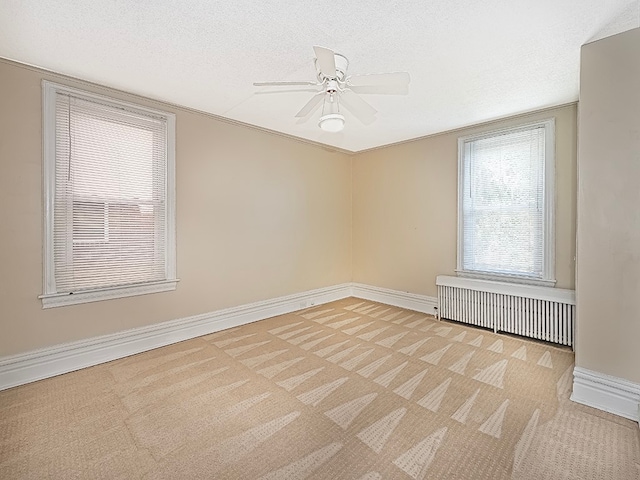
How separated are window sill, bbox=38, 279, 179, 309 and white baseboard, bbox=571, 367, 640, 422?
3.77 metres

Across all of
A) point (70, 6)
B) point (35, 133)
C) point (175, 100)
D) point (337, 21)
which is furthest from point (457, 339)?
point (35, 133)

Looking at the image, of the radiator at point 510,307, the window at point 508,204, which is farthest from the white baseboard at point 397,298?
the window at point 508,204

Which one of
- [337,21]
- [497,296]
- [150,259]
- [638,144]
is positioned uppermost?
[337,21]

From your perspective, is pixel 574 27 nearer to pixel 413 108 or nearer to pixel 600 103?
pixel 600 103

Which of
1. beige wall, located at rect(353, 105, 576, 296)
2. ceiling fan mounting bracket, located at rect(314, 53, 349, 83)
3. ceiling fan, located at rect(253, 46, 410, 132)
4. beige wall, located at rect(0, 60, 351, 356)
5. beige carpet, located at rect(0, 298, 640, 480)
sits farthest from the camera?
beige wall, located at rect(353, 105, 576, 296)

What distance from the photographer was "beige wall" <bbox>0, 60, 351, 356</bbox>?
2.48m

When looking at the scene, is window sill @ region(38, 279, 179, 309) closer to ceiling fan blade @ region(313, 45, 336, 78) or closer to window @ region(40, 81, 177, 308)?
window @ region(40, 81, 177, 308)

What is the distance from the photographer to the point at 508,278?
3.77 meters

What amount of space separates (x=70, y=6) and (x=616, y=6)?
3304 mm

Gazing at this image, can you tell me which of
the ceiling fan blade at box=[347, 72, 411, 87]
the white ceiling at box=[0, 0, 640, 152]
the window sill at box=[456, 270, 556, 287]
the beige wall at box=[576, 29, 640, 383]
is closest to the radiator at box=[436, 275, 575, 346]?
the window sill at box=[456, 270, 556, 287]

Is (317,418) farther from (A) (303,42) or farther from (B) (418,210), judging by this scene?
(B) (418,210)

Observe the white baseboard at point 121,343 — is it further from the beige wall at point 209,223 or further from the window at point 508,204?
the window at point 508,204

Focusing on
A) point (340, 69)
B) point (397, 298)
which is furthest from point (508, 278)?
point (340, 69)

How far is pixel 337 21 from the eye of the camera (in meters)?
1.95
